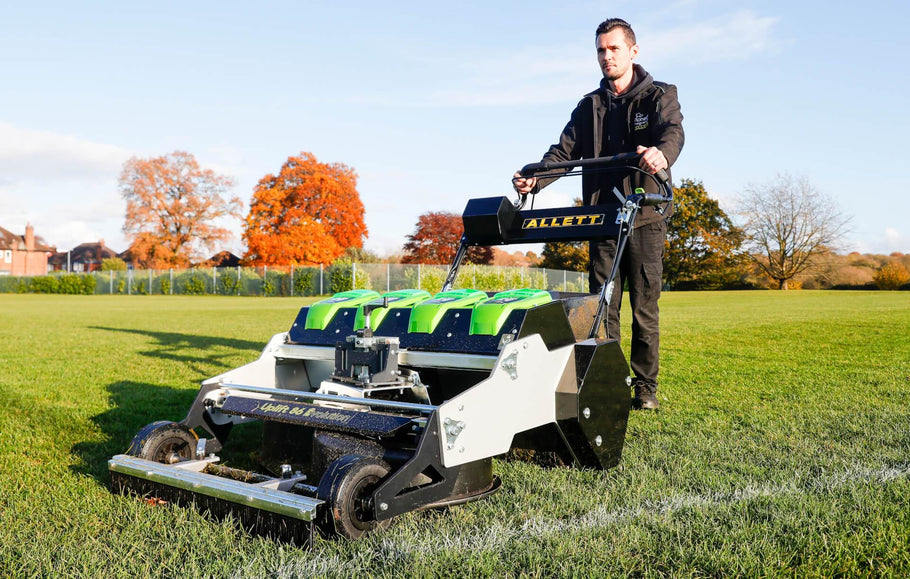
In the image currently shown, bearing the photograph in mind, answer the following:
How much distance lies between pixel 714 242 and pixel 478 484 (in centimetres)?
4917

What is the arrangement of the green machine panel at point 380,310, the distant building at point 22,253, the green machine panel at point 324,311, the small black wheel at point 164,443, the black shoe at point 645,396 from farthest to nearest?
the distant building at point 22,253 < the black shoe at point 645,396 < the green machine panel at point 324,311 < the green machine panel at point 380,310 < the small black wheel at point 164,443

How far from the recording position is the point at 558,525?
2.66m

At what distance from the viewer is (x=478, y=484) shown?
112 inches

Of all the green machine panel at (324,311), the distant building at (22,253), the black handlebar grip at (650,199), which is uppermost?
the distant building at (22,253)

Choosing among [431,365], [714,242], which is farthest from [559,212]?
[714,242]

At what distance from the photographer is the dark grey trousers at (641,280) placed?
4.77 m

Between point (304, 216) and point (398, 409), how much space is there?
4832 cm

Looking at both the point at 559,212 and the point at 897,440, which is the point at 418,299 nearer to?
the point at 559,212

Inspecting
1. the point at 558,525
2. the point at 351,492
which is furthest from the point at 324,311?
the point at 558,525

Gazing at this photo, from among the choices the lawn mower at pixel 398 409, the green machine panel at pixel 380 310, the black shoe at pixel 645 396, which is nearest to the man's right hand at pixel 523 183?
the lawn mower at pixel 398 409

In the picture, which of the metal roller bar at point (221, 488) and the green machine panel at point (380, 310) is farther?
the green machine panel at point (380, 310)

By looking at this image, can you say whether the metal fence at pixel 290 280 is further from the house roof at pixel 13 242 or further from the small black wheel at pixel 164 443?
the house roof at pixel 13 242

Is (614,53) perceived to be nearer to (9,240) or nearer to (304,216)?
(304,216)

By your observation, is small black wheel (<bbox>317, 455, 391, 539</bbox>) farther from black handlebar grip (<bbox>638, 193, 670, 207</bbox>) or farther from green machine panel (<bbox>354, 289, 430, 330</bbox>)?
black handlebar grip (<bbox>638, 193, 670, 207</bbox>)
